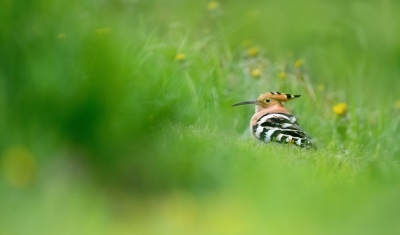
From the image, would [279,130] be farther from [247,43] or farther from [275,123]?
[247,43]

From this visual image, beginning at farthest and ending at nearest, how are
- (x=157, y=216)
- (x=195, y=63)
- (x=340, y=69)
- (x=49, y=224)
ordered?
(x=340, y=69), (x=195, y=63), (x=157, y=216), (x=49, y=224)

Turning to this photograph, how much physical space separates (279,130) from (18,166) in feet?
4.59

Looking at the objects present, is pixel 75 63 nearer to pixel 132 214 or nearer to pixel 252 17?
pixel 132 214

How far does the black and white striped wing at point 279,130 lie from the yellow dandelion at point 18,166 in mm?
1230

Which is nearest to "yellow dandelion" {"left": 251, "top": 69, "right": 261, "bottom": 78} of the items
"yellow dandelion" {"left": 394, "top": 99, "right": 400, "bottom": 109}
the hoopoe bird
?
the hoopoe bird

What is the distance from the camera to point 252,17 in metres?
4.69

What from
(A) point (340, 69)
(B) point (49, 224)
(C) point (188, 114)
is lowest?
(B) point (49, 224)

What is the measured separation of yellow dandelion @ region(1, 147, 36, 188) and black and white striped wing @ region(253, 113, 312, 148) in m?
1.23

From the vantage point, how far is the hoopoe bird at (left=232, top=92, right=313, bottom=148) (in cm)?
332

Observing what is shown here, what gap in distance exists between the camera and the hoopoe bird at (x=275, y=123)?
3.32 metres

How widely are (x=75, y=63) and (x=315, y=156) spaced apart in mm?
1367

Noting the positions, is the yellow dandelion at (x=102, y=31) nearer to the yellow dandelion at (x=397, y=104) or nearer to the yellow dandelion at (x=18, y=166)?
the yellow dandelion at (x=18, y=166)

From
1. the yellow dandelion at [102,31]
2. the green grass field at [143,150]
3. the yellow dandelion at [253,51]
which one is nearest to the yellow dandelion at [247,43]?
the yellow dandelion at [253,51]

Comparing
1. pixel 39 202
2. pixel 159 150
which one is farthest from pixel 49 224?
pixel 159 150
